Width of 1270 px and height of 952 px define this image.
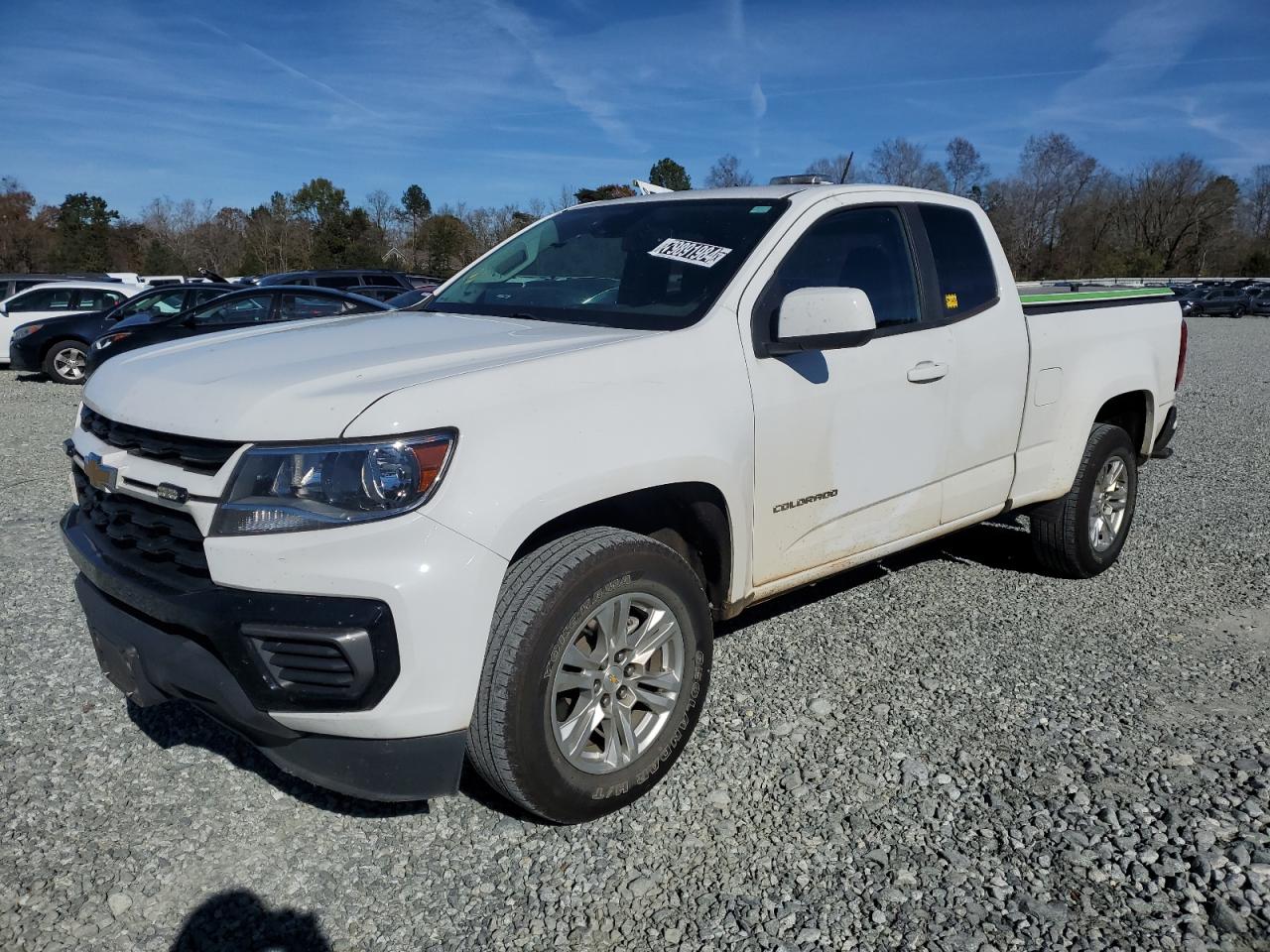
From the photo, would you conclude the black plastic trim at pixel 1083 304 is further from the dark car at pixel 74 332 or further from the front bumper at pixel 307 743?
the dark car at pixel 74 332

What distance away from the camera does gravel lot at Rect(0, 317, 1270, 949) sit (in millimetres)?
2457

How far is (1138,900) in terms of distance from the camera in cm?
253

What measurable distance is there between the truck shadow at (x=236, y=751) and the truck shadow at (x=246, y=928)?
46 cm

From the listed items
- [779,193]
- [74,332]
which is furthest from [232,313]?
[779,193]

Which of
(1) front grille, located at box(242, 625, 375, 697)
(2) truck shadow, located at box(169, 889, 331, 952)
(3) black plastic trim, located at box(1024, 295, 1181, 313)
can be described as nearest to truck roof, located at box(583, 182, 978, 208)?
(3) black plastic trim, located at box(1024, 295, 1181, 313)

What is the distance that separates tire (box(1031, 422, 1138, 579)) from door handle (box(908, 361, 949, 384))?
4.64 feet

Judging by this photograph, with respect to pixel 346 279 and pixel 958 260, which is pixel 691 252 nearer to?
pixel 958 260

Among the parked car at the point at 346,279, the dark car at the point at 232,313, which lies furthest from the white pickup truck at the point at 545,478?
the parked car at the point at 346,279

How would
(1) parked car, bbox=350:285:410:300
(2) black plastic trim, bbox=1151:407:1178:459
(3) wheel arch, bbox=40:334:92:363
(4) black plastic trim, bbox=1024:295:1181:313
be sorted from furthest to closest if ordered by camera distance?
1. (1) parked car, bbox=350:285:410:300
2. (3) wheel arch, bbox=40:334:92:363
3. (2) black plastic trim, bbox=1151:407:1178:459
4. (4) black plastic trim, bbox=1024:295:1181:313

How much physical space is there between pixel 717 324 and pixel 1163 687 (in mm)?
2385

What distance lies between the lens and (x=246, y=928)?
2.44 metres

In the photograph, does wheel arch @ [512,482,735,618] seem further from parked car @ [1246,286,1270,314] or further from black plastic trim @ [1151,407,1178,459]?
parked car @ [1246,286,1270,314]

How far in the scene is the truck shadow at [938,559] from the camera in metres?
4.64

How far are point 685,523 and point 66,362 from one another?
15.3 m
